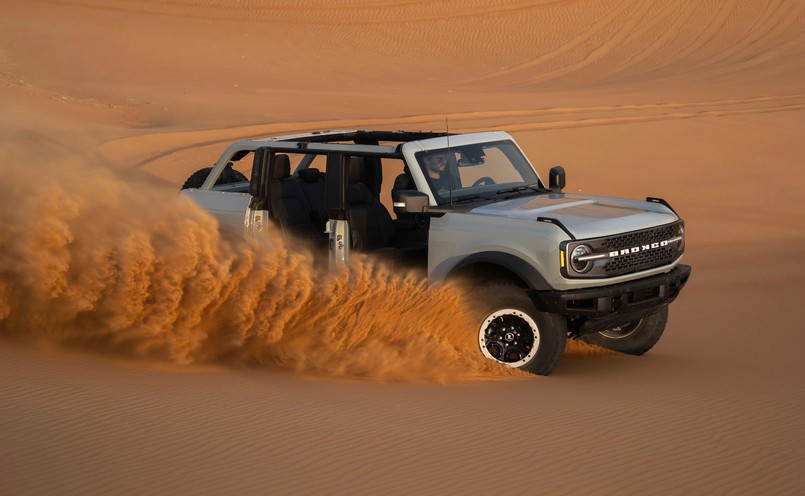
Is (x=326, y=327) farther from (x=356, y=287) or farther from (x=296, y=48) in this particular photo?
(x=296, y=48)

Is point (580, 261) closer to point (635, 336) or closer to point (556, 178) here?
point (556, 178)

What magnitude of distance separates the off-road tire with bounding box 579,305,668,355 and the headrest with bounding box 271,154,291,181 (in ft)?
10.00

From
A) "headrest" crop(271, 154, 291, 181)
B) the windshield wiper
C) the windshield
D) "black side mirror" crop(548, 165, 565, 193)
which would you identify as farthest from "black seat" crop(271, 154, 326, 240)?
"black side mirror" crop(548, 165, 565, 193)

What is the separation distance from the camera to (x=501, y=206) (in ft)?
28.2

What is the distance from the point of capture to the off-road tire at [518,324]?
26.9 feet

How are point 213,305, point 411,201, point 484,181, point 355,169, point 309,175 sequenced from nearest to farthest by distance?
point 411,201
point 213,305
point 355,169
point 484,181
point 309,175

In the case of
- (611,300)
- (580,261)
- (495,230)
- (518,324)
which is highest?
(495,230)

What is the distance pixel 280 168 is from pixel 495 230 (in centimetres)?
226

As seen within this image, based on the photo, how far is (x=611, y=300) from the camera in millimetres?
8102

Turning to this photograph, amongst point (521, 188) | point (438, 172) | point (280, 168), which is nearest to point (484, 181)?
point (521, 188)

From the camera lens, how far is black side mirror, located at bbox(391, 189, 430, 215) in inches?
332

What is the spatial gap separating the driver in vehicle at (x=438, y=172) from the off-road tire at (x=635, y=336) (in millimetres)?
1989

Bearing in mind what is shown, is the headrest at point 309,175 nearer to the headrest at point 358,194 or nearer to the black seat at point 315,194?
the black seat at point 315,194

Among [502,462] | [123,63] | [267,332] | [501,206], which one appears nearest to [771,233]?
[501,206]
